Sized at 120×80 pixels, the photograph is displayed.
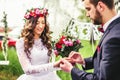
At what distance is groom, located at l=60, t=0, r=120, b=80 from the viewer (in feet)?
5.33

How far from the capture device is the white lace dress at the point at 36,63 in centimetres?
276

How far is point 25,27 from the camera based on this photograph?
2.76 meters

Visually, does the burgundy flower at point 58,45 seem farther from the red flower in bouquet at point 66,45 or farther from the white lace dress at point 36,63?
the white lace dress at point 36,63

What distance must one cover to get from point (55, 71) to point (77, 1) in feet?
2.16

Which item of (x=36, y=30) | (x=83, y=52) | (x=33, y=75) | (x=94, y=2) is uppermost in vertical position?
(x=94, y=2)

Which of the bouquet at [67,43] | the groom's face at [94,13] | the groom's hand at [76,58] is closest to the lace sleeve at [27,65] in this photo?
the bouquet at [67,43]

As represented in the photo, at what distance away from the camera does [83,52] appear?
275 centimetres

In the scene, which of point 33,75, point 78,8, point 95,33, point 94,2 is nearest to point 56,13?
point 78,8

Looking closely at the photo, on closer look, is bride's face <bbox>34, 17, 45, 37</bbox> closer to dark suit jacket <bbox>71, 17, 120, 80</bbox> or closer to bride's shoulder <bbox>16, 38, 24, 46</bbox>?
bride's shoulder <bbox>16, 38, 24, 46</bbox>

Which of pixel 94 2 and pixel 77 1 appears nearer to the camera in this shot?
pixel 94 2

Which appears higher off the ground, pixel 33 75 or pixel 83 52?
pixel 83 52

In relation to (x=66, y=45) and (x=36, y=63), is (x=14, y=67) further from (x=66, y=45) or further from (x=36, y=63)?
(x=66, y=45)

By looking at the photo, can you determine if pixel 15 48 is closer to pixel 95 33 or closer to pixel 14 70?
pixel 14 70

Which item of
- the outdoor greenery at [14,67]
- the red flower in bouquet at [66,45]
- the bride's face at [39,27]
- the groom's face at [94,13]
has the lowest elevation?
the outdoor greenery at [14,67]
